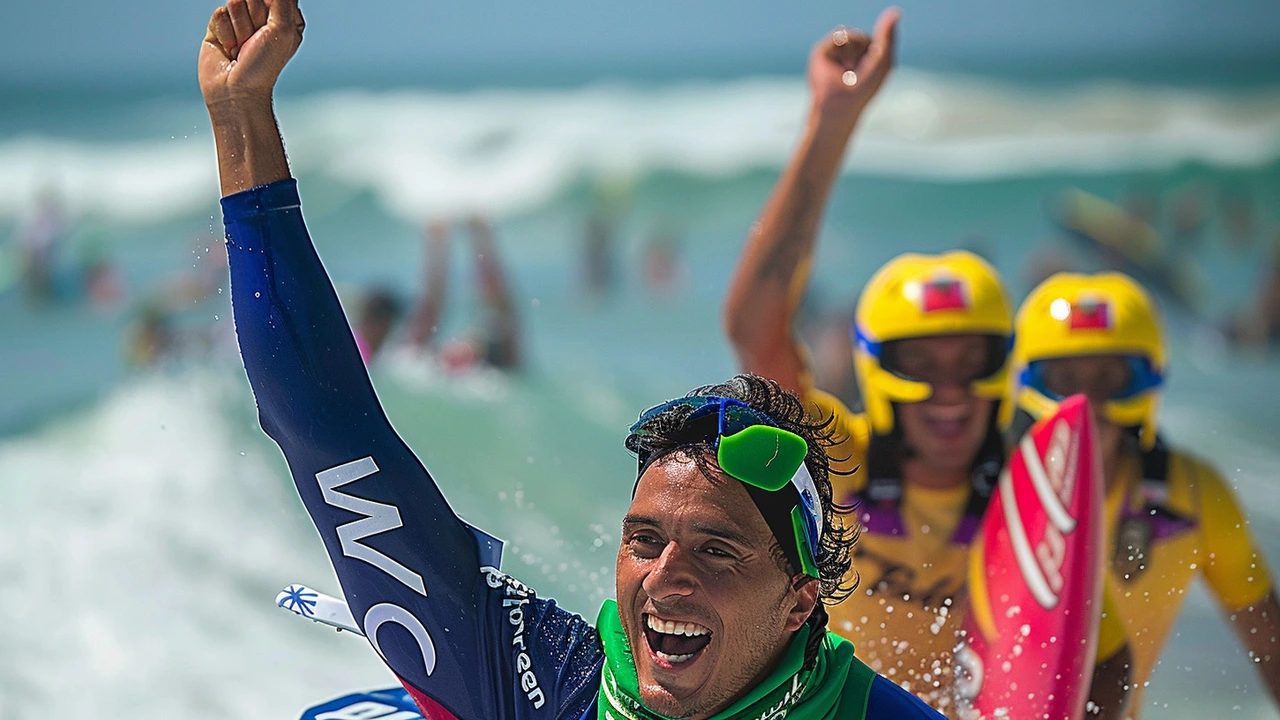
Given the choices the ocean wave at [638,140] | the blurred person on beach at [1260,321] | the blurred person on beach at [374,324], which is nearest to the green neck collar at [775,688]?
the blurred person on beach at [374,324]

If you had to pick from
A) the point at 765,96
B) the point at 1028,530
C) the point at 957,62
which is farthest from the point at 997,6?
the point at 1028,530

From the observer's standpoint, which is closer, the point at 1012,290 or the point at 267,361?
the point at 267,361

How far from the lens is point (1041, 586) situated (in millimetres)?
3229

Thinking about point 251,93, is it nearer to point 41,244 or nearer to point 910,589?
point 910,589

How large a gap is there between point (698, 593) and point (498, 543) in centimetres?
49

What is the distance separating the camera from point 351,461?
2043mm

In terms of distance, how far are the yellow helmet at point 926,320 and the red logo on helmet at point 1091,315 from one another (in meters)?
0.21

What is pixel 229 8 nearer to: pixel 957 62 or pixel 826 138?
pixel 826 138

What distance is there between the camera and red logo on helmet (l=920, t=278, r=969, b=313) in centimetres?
412

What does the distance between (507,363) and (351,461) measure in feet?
33.4

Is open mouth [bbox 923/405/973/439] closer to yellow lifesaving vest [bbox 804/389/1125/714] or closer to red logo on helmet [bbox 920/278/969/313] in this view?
yellow lifesaving vest [bbox 804/389/1125/714]

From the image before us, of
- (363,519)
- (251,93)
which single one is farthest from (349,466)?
(251,93)

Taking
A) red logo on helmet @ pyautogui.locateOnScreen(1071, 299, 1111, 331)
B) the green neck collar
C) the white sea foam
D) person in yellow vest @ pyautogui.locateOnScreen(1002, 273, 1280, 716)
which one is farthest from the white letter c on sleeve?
the white sea foam

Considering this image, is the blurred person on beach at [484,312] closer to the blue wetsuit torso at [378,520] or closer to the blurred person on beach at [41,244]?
the blurred person on beach at [41,244]
